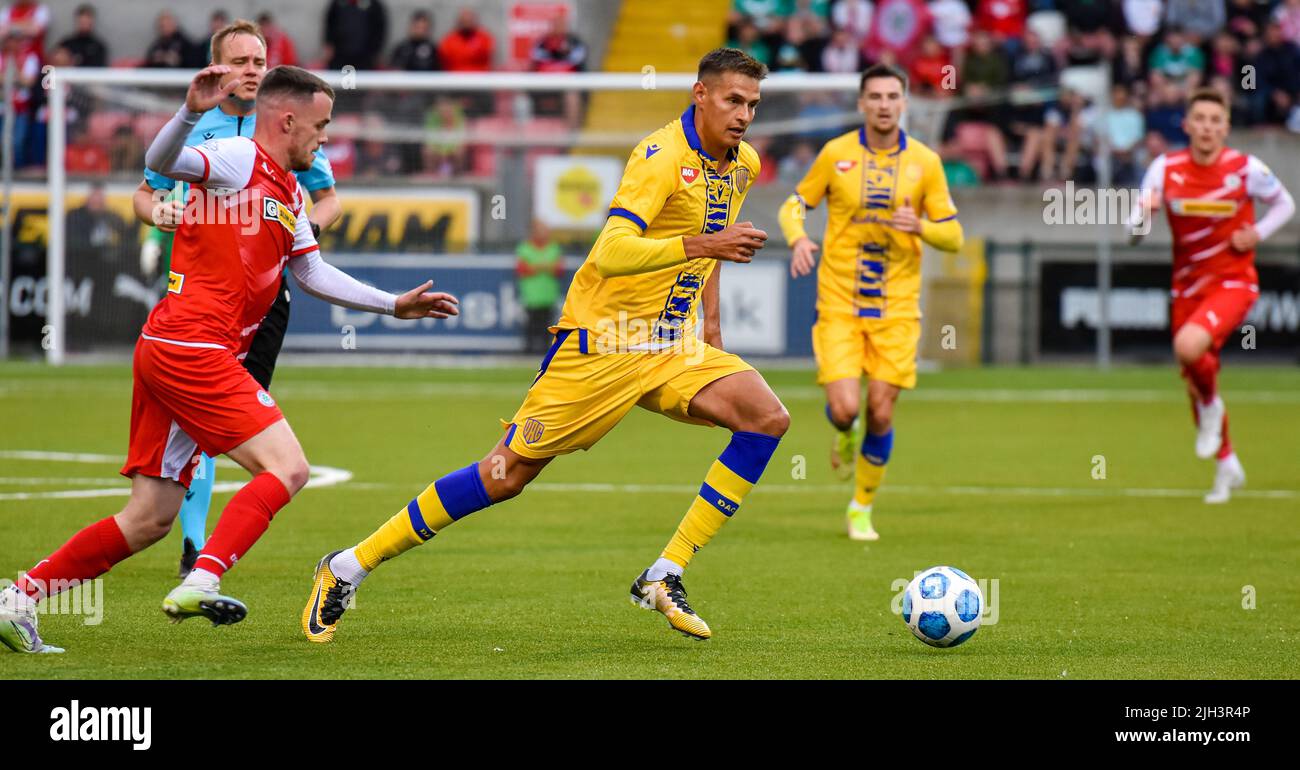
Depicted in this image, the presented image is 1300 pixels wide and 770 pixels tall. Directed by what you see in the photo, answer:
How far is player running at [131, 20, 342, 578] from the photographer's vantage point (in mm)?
8180

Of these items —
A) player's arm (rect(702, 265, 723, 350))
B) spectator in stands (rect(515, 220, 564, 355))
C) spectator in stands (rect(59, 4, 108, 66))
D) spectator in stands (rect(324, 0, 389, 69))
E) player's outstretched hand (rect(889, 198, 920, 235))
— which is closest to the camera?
player's arm (rect(702, 265, 723, 350))

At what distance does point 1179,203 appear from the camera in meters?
12.8

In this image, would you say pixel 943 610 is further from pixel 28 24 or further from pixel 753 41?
pixel 28 24

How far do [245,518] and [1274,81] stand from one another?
78.2 feet

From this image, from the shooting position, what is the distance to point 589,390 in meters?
7.31

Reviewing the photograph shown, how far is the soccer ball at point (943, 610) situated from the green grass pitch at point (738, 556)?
91 mm

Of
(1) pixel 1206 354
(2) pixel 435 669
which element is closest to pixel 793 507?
(1) pixel 1206 354

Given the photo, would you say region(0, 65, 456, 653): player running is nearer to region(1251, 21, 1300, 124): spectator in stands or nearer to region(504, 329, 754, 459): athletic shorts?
Answer: region(504, 329, 754, 459): athletic shorts

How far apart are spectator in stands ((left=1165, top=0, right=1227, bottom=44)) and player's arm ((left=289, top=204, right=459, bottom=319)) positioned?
929 inches

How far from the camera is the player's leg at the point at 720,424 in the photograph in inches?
291

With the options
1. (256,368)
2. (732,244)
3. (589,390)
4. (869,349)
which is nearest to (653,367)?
(589,390)

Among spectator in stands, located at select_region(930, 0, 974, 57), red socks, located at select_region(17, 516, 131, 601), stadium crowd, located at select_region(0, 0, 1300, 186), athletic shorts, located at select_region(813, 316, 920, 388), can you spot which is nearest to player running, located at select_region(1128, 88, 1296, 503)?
athletic shorts, located at select_region(813, 316, 920, 388)

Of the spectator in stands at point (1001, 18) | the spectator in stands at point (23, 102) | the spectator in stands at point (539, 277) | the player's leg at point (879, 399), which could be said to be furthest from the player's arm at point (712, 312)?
the spectator in stands at point (1001, 18)
